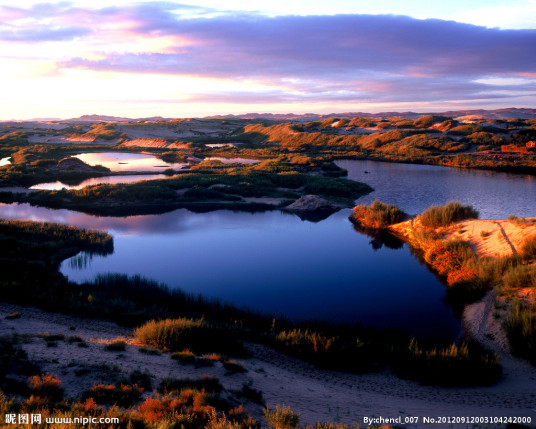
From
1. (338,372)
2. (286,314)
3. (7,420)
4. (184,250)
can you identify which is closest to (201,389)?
(7,420)

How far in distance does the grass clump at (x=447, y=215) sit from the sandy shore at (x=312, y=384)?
39.5 ft

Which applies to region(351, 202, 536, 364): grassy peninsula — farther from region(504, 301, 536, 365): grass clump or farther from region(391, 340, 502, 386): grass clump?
region(391, 340, 502, 386): grass clump

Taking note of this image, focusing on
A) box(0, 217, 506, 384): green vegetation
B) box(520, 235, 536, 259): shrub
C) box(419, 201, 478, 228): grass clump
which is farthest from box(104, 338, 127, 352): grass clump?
box(419, 201, 478, 228): grass clump

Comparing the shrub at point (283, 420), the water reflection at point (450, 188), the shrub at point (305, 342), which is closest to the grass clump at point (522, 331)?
the shrub at point (305, 342)

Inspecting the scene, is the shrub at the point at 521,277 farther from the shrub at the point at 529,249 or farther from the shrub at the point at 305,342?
the shrub at the point at 305,342

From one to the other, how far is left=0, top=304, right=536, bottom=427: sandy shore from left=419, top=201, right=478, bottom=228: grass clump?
1203 cm

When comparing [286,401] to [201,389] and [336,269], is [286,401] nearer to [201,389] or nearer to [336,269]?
[201,389]

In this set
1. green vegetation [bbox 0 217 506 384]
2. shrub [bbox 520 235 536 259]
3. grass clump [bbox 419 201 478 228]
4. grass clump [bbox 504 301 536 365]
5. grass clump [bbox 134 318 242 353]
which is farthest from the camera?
grass clump [bbox 419 201 478 228]

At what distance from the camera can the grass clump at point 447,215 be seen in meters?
21.0

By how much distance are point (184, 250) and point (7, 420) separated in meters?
15.1

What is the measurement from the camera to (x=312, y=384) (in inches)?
334

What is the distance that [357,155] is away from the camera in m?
60.1

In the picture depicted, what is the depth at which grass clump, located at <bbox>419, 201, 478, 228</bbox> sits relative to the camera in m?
21.0

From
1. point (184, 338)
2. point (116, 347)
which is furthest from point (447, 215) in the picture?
point (116, 347)
